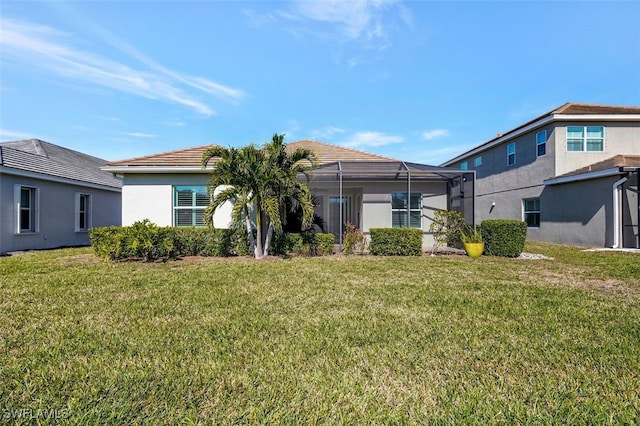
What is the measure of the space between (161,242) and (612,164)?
18.5 m

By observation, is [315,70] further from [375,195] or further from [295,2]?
[375,195]

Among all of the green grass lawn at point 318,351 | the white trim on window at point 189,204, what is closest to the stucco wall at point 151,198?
the white trim on window at point 189,204

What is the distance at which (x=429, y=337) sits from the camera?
380cm

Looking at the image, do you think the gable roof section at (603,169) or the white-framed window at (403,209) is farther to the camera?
the white-framed window at (403,209)

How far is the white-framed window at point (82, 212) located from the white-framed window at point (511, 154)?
2390 centimetres

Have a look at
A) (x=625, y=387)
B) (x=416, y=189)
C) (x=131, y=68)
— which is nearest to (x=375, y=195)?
(x=416, y=189)

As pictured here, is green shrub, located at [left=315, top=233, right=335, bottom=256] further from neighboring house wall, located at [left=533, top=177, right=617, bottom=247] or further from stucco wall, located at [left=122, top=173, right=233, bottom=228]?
neighboring house wall, located at [left=533, top=177, right=617, bottom=247]

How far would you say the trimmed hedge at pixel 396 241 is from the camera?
1100cm

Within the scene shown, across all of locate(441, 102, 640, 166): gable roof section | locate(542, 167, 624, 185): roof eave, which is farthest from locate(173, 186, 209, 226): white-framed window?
locate(441, 102, 640, 166): gable roof section

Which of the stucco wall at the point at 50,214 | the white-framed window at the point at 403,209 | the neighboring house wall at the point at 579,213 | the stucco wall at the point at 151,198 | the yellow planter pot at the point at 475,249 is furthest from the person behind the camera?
the white-framed window at the point at 403,209

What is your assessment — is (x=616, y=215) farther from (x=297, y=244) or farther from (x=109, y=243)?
(x=109, y=243)

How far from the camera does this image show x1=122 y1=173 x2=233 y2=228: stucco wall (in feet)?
41.0

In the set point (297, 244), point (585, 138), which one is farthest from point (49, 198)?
point (585, 138)

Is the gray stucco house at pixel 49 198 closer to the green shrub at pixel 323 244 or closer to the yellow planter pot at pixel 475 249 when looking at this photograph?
the green shrub at pixel 323 244
